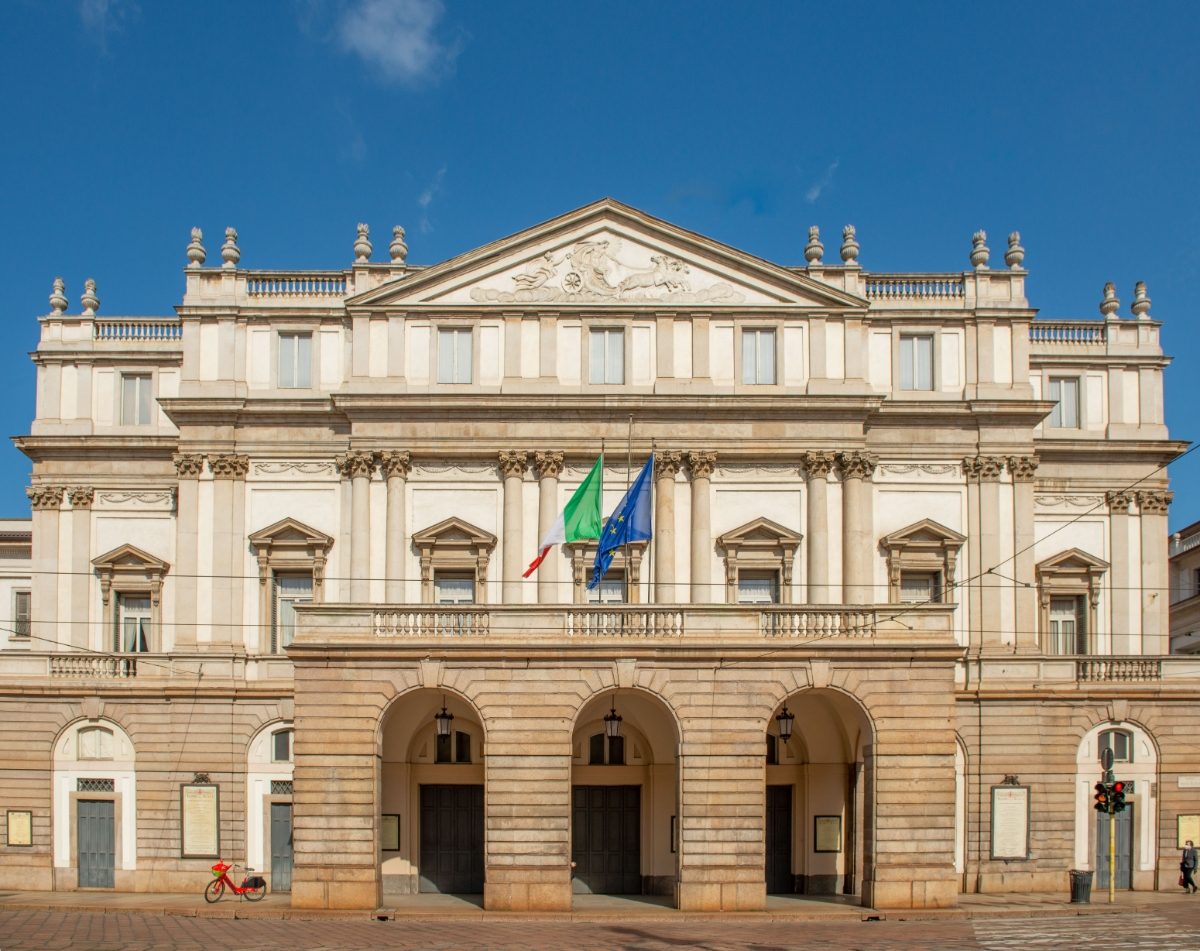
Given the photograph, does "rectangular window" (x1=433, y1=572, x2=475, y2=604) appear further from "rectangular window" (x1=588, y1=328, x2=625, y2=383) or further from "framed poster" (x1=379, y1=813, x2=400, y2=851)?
"rectangular window" (x1=588, y1=328, x2=625, y2=383)

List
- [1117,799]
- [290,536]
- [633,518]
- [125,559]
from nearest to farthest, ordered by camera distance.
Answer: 1. [1117,799]
2. [633,518]
3. [290,536]
4. [125,559]

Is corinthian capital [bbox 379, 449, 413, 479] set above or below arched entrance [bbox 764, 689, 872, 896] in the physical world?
above

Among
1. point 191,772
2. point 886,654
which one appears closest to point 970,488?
point 886,654

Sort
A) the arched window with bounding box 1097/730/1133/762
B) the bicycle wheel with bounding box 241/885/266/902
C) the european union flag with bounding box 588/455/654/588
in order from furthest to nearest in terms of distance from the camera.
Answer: the arched window with bounding box 1097/730/1133/762
the bicycle wheel with bounding box 241/885/266/902
the european union flag with bounding box 588/455/654/588

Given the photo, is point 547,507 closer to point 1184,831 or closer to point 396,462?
point 396,462

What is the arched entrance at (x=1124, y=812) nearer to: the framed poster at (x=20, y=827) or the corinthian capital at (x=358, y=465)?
the corinthian capital at (x=358, y=465)

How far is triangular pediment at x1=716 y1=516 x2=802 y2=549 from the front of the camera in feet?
138

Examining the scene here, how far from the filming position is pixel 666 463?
42.2m

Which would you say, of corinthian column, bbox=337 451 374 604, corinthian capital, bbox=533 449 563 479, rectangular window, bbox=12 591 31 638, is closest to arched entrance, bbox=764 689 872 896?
corinthian capital, bbox=533 449 563 479

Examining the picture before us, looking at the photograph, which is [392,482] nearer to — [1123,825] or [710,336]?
[710,336]

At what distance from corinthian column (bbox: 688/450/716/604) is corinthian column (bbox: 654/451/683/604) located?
A: 556mm

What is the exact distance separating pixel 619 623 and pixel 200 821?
14.7 metres

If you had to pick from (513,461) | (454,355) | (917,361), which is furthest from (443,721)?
(917,361)

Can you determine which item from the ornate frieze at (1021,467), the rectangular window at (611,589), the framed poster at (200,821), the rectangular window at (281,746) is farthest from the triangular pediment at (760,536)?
the framed poster at (200,821)
